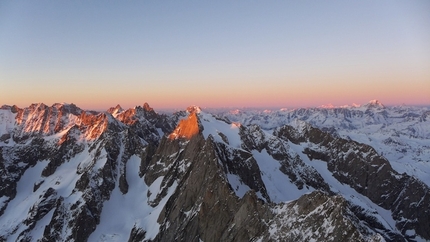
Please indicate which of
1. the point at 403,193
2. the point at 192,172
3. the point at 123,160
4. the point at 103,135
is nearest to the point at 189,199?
the point at 192,172

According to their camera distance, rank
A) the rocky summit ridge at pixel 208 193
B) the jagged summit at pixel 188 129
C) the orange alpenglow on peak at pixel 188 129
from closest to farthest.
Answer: the rocky summit ridge at pixel 208 193 < the jagged summit at pixel 188 129 < the orange alpenglow on peak at pixel 188 129

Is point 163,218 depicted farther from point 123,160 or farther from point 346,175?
point 346,175

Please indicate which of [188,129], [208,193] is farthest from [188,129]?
[208,193]

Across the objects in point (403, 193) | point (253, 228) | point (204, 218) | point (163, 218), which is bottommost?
point (403, 193)

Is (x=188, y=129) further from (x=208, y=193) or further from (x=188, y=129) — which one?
(x=208, y=193)

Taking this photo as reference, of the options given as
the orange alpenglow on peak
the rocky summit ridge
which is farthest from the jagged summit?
the rocky summit ridge

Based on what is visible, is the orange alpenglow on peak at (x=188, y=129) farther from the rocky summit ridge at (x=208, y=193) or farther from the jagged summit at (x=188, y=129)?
the rocky summit ridge at (x=208, y=193)

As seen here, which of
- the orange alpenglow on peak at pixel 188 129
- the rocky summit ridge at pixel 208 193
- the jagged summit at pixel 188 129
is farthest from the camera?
the orange alpenglow on peak at pixel 188 129

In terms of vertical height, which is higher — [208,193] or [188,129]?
[188,129]

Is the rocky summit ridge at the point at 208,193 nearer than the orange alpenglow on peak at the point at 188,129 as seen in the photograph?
Yes

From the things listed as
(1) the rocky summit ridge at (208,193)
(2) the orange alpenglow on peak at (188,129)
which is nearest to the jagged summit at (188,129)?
(2) the orange alpenglow on peak at (188,129)

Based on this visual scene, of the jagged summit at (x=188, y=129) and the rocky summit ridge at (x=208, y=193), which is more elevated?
the jagged summit at (x=188, y=129)
